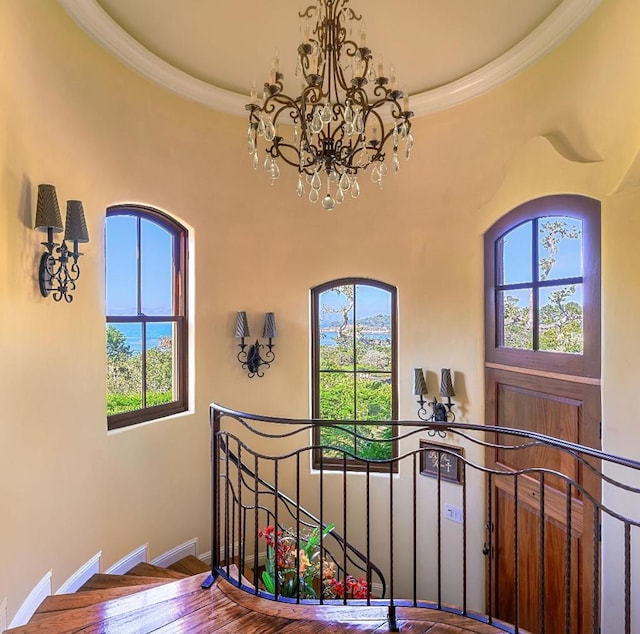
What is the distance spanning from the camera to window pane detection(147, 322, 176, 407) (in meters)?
3.17

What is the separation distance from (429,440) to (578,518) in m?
1.20

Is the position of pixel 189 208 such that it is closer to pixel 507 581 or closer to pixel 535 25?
pixel 535 25

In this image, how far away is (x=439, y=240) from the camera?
3.44 meters

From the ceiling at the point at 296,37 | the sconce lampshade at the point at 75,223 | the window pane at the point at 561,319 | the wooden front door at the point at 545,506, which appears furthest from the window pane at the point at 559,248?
the sconce lampshade at the point at 75,223

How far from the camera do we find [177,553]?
320 centimetres

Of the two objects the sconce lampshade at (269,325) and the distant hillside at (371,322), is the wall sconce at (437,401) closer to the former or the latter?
the distant hillside at (371,322)

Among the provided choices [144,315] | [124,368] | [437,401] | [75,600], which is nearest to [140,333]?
[144,315]

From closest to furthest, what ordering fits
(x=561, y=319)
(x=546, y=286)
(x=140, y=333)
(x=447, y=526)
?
(x=561, y=319) < (x=546, y=286) < (x=140, y=333) < (x=447, y=526)

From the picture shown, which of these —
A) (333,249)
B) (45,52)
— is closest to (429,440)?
(333,249)

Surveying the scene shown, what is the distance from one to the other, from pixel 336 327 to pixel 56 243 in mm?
2312

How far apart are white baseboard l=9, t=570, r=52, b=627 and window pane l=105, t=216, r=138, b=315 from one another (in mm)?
1608

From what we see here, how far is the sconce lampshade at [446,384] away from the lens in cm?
331

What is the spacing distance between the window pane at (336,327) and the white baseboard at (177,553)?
1.81 metres

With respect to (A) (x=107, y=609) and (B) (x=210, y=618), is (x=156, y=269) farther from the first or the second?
(B) (x=210, y=618)
